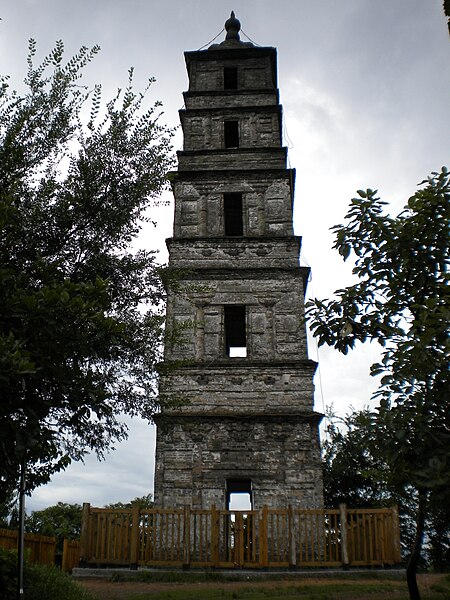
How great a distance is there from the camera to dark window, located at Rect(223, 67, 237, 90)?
2569cm

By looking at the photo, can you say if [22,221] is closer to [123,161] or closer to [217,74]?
Result: [123,161]

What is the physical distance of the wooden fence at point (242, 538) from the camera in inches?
546

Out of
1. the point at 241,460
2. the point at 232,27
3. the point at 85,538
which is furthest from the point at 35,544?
the point at 232,27

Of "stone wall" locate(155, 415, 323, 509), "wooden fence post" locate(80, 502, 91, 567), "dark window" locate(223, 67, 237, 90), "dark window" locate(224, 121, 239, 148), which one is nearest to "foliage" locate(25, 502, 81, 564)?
"stone wall" locate(155, 415, 323, 509)

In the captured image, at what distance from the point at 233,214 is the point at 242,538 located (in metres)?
12.1

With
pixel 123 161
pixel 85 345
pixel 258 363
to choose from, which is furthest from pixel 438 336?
pixel 258 363

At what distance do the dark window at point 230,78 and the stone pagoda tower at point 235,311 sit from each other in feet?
0.16

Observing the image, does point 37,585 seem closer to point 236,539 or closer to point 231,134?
point 236,539

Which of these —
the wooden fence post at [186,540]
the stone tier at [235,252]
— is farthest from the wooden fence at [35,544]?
the stone tier at [235,252]

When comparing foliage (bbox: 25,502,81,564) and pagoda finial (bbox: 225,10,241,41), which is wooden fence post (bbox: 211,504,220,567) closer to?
foliage (bbox: 25,502,81,564)

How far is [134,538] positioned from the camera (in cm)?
1398

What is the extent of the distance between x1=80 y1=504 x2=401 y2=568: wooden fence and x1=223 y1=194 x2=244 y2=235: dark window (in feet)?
34.7

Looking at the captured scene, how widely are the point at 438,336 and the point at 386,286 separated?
6.09ft

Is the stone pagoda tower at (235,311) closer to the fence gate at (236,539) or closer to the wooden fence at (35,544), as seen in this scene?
the fence gate at (236,539)
